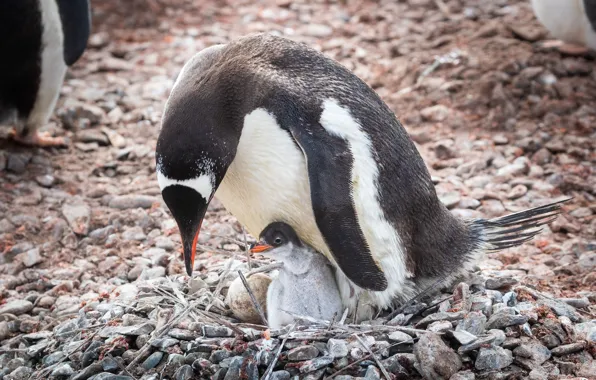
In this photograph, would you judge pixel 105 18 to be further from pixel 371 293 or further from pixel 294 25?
pixel 371 293

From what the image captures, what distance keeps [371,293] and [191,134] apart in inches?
33.4

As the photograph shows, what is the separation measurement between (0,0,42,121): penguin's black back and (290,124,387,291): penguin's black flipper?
96.9 inches

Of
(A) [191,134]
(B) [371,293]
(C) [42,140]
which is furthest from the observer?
(C) [42,140]

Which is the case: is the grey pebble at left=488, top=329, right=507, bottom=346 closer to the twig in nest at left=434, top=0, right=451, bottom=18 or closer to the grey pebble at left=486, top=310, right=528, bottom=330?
the grey pebble at left=486, top=310, right=528, bottom=330

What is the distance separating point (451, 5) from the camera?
252 inches

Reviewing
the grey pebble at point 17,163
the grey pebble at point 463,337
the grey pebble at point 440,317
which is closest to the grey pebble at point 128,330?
the grey pebble at point 440,317

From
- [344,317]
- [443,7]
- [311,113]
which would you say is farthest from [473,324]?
[443,7]

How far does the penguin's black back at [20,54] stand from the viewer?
4523 millimetres

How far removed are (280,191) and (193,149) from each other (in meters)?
0.35

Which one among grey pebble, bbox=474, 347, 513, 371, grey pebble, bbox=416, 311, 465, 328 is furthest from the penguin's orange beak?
grey pebble, bbox=474, 347, 513, 371

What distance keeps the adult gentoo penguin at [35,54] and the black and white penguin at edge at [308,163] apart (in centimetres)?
192

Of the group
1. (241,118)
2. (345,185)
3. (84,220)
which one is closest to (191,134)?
(241,118)

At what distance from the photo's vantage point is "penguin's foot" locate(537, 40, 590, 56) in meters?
5.55

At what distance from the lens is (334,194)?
2.69 metres
